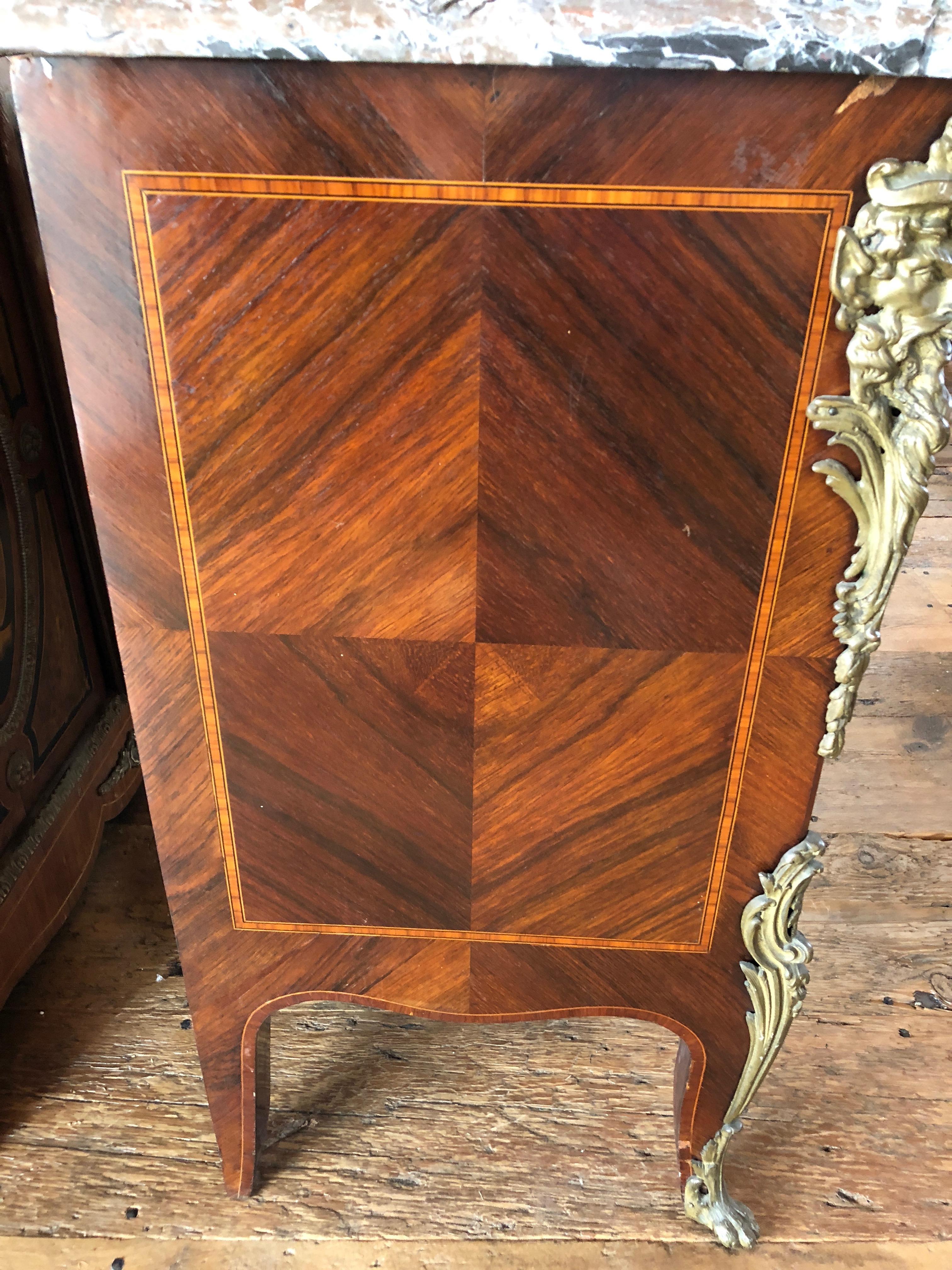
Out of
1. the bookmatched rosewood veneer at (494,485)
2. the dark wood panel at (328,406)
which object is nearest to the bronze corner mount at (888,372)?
the bookmatched rosewood veneer at (494,485)

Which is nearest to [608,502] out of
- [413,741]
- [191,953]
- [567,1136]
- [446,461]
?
[446,461]

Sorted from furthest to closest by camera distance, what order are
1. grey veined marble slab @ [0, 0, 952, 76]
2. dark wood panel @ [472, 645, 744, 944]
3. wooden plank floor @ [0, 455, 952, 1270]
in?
wooden plank floor @ [0, 455, 952, 1270] < dark wood panel @ [472, 645, 744, 944] < grey veined marble slab @ [0, 0, 952, 76]

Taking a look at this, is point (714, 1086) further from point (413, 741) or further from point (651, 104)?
point (651, 104)

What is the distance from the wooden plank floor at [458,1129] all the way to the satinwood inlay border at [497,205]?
1.31 feet

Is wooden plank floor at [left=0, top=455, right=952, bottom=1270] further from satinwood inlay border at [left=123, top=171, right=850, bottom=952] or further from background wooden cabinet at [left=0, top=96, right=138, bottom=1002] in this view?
satinwood inlay border at [left=123, top=171, right=850, bottom=952]

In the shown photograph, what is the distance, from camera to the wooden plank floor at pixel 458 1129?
81 centimetres

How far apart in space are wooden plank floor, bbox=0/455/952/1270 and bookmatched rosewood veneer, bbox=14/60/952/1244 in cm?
24

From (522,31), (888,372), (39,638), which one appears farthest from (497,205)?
(39,638)

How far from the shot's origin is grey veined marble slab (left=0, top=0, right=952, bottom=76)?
0.41m

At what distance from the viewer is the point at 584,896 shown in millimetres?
663

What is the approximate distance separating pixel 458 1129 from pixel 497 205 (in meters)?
0.78

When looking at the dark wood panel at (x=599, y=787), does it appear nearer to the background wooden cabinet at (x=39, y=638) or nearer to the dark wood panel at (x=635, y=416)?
the dark wood panel at (x=635, y=416)

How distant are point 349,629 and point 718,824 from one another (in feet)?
0.87

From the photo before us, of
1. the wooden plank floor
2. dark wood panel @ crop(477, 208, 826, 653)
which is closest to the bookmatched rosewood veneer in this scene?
dark wood panel @ crop(477, 208, 826, 653)
